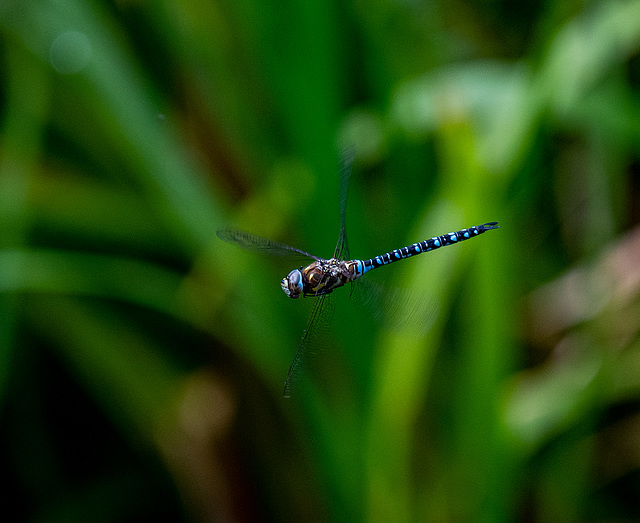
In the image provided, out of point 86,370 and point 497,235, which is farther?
point 86,370

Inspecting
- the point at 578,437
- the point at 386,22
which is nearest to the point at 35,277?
the point at 386,22

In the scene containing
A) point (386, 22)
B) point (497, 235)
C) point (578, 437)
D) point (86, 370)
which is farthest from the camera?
point (86, 370)

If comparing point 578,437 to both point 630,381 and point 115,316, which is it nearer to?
point 630,381

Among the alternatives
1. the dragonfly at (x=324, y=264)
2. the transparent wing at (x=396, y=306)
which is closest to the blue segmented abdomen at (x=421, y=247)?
the dragonfly at (x=324, y=264)

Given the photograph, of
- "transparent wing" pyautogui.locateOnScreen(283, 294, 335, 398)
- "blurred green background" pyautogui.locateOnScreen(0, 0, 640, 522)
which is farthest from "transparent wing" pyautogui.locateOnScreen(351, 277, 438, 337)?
"blurred green background" pyautogui.locateOnScreen(0, 0, 640, 522)

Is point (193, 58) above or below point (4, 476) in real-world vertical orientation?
above

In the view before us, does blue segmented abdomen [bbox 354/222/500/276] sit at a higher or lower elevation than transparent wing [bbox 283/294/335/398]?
higher

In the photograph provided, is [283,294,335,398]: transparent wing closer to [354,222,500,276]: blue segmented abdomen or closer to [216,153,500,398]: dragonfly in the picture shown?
[216,153,500,398]: dragonfly

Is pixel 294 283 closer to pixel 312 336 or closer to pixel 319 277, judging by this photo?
pixel 319 277
